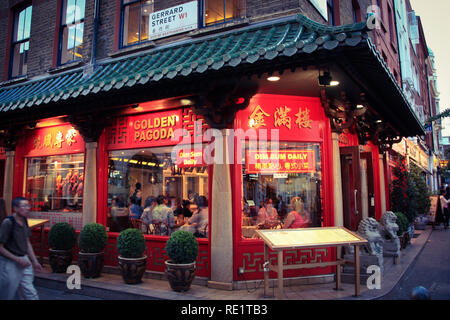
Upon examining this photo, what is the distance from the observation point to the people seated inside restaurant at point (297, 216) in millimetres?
7234

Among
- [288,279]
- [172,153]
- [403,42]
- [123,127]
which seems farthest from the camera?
[403,42]

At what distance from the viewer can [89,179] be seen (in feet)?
26.9

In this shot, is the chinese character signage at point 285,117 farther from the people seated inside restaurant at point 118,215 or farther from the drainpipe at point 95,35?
the drainpipe at point 95,35

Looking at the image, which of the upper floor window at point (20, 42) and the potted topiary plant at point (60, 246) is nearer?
the potted topiary plant at point (60, 246)

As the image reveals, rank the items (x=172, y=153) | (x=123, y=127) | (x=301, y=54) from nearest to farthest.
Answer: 1. (x=301, y=54)
2. (x=172, y=153)
3. (x=123, y=127)

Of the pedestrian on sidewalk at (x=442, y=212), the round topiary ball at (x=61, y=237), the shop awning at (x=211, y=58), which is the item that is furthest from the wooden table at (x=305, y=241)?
the pedestrian on sidewalk at (x=442, y=212)

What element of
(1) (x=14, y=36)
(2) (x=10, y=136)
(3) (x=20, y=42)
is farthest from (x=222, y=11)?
(1) (x=14, y=36)

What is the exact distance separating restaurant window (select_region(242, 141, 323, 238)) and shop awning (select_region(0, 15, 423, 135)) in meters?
2.12

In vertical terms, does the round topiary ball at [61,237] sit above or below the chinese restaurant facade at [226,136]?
below

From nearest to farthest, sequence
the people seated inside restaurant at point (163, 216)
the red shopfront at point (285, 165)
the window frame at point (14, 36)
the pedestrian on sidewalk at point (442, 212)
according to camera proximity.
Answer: the red shopfront at point (285, 165) → the people seated inside restaurant at point (163, 216) → the window frame at point (14, 36) → the pedestrian on sidewalk at point (442, 212)

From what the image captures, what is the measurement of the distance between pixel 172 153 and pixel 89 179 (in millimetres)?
2436
